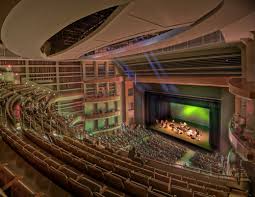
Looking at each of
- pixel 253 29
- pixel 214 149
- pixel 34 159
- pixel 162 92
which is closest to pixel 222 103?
pixel 214 149

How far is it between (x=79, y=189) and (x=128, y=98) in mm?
17421

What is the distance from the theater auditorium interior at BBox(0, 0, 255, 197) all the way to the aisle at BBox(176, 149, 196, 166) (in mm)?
69

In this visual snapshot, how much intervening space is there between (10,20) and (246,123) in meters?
9.07

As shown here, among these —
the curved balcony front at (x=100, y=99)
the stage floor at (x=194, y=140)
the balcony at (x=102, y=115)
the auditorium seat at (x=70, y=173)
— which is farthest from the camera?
the balcony at (x=102, y=115)

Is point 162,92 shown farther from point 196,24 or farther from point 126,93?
point 196,24

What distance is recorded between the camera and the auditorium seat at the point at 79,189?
2619 millimetres

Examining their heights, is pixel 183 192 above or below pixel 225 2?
below

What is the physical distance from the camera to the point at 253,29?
6.71 m

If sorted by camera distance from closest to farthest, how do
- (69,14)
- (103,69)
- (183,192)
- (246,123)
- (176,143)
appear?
(183,192) → (69,14) → (246,123) → (176,143) → (103,69)

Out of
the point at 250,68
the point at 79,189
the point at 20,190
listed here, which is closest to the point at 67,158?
the point at 79,189

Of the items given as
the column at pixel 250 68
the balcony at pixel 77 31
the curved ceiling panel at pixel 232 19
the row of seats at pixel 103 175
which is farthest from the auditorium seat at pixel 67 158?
the column at pixel 250 68

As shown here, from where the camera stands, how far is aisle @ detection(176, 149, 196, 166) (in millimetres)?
12495

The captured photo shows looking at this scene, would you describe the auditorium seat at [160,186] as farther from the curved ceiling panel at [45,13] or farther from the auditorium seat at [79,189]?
the curved ceiling panel at [45,13]

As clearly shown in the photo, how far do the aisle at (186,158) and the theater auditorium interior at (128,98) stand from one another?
0.23ft
